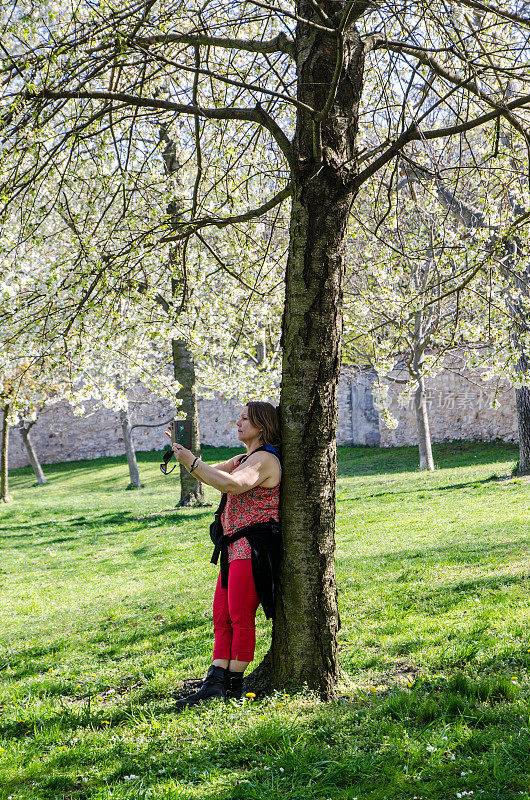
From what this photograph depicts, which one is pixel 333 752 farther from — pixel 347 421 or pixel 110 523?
pixel 347 421

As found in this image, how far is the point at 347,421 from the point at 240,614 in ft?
71.9

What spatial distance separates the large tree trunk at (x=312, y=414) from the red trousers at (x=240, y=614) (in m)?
0.15

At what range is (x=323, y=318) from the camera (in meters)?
3.65

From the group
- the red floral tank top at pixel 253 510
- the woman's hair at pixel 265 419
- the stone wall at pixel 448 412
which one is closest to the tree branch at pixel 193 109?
the woman's hair at pixel 265 419

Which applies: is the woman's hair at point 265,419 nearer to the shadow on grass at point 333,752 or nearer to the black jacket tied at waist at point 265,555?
the black jacket tied at waist at point 265,555

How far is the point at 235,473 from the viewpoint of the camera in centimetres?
369

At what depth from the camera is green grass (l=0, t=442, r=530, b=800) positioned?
279 cm

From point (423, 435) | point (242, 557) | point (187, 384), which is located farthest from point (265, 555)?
point (423, 435)

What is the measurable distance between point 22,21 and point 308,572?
13.7 ft

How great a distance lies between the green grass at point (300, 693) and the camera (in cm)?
279

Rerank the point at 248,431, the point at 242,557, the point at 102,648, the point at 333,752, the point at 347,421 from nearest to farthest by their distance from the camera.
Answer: the point at 333,752
the point at 242,557
the point at 248,431
the point at 102,648
the point at 347,421

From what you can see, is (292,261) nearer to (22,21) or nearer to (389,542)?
(22,21)

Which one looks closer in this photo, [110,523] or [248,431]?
[248,431]

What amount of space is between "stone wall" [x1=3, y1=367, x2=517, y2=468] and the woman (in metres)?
11.1
